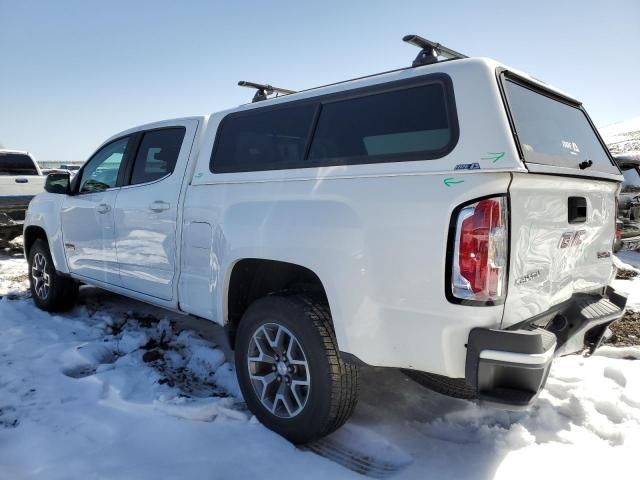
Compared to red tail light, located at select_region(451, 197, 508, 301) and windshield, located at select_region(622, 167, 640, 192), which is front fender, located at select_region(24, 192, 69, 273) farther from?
windshield, located at select_region(622, 167, 640, 192)

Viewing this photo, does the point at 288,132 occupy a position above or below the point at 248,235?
above

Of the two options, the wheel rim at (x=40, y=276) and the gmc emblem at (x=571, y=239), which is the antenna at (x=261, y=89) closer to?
the gmc emblem at (x=571, y=239)

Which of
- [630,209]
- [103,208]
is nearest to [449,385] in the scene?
[103,208]

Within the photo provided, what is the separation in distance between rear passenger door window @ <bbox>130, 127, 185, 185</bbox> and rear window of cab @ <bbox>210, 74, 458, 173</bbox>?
55 cm

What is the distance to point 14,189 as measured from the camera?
9047mm

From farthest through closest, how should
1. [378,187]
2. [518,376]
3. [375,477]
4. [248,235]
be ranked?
[248,235], [375,477], [378,187], [518,376]

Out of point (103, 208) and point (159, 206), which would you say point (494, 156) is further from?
point (103, 208)

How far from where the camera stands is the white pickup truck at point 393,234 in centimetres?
192

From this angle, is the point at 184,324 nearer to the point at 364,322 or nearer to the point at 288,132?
the point at 288,132

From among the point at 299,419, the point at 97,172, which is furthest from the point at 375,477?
the point at 97,172

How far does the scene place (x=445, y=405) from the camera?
10.0 ft

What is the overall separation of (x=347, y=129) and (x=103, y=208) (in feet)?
8.73

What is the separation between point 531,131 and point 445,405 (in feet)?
6.01

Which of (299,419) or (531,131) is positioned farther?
(299,419)
